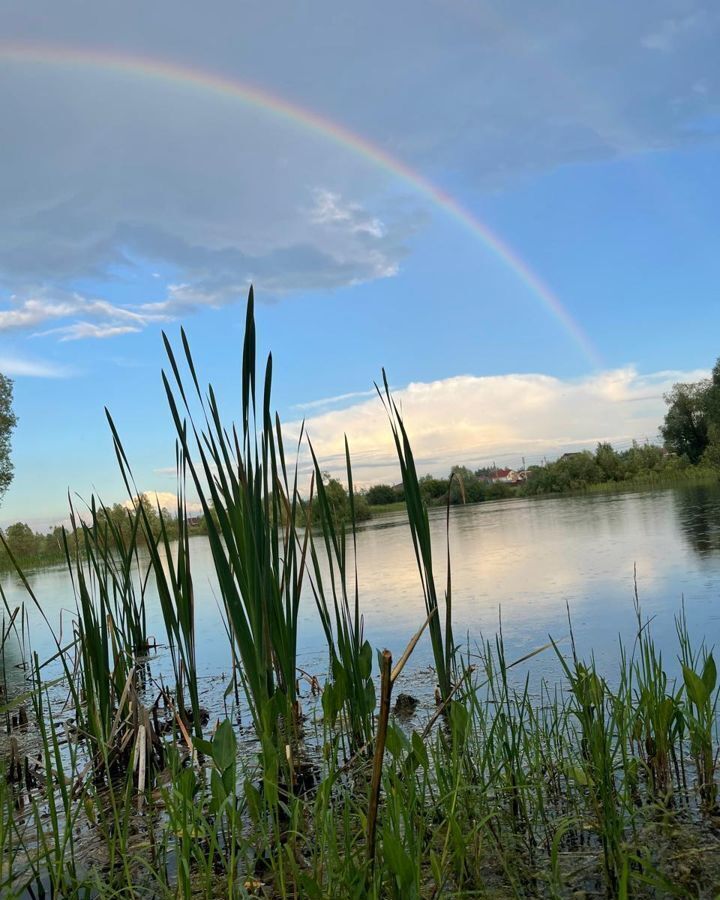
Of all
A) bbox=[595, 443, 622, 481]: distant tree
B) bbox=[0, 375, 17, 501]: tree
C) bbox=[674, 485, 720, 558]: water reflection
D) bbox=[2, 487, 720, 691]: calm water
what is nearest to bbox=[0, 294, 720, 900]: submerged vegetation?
bbox=[2, 487, 720, 691]: calm water

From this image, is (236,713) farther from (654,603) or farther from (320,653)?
(654,603)

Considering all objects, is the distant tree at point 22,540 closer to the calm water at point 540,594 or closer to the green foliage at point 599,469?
the calm water at point 540,594

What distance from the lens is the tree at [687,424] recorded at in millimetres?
44125

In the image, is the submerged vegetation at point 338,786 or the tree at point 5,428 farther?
the tree at point 5,428

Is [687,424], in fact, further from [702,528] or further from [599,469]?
[702,528]

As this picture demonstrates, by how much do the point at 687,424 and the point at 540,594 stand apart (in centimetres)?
4270

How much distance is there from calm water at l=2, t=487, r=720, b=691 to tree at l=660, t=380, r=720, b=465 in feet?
115

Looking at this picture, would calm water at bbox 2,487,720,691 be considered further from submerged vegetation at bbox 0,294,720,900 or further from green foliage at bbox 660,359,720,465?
green foliage at bbox 660,359,720,465

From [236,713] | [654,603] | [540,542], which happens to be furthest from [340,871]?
[540,542]

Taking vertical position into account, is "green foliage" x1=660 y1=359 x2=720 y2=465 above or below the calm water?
above

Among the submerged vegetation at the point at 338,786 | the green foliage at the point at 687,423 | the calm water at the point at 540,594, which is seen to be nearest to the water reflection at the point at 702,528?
the calm water at the point at 540,594

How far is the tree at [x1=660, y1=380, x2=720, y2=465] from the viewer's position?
44125mm

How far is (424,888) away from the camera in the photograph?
1599mm

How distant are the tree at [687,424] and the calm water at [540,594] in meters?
35.2
